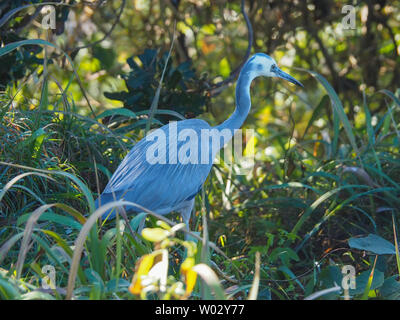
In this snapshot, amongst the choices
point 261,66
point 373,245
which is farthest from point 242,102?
point 373,245

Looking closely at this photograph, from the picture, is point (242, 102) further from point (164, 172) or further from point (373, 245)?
point (373, 245)

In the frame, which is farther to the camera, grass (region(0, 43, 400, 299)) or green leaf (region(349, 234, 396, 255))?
green leaf (region(349, 234, 396, 255))

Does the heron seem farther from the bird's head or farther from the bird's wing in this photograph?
the bird's head

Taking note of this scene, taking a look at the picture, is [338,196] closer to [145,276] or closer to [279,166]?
[279,166]

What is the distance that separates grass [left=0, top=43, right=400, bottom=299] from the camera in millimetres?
2107

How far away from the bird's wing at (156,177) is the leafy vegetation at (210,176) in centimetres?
18

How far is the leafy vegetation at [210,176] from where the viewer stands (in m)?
2.12

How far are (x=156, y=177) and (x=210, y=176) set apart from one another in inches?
39.4

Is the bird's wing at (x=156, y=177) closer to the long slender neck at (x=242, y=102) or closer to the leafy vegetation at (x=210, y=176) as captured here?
the leafy vegetation at (x=210, y=176)

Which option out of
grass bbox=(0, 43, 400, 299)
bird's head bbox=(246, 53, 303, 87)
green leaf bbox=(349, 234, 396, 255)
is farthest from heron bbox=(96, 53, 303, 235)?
green leaf bbox=(349, 234, 396, 255)

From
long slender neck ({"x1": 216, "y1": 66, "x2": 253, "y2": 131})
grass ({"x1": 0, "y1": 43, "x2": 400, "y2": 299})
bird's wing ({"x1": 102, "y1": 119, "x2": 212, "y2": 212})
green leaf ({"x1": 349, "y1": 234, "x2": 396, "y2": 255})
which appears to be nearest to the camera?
grass ({"x1": 0, "y1": 43, "x2": 400, "y2": 299})

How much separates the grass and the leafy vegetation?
11 mm
